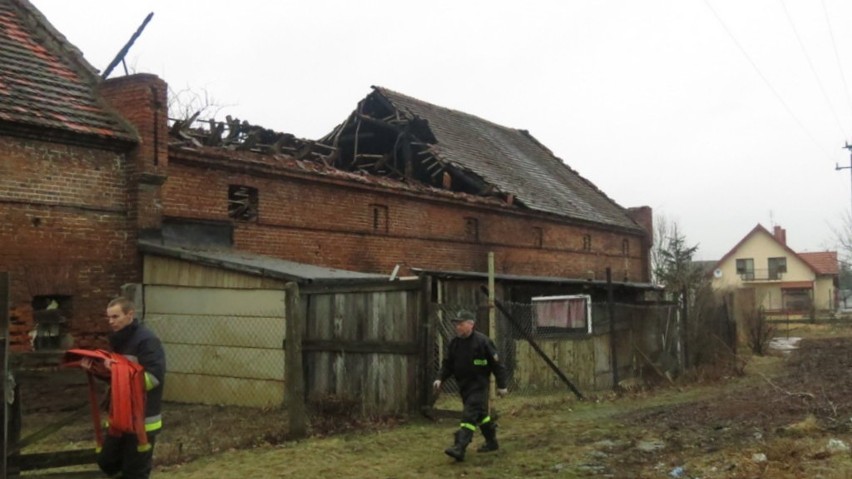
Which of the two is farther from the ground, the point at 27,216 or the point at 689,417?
the point at 27,216

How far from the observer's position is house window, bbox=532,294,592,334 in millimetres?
15297

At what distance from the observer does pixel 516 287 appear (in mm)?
17219

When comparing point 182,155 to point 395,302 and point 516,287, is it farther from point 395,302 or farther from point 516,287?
point 516,287

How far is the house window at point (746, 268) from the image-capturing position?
2581 inches

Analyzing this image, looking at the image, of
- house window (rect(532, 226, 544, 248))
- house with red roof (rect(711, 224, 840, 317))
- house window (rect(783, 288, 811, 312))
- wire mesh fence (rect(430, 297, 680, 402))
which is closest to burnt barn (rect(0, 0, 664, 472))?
wire mesh fence (rect(430, 297, 680, 402))

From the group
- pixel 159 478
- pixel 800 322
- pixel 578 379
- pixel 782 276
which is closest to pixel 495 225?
pixel 578 379

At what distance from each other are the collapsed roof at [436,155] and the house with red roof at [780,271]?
3983 cm

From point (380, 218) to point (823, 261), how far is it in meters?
58.1

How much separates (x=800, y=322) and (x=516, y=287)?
33.8 m

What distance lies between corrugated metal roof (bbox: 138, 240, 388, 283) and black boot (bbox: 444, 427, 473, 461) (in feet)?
11.0

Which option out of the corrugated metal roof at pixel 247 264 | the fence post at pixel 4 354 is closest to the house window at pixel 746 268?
the corrugated metal roof at pixel 247 264

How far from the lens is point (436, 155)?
23.7 m

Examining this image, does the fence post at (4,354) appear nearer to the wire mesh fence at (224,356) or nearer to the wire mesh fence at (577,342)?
the wire mesh fence at (224,356)

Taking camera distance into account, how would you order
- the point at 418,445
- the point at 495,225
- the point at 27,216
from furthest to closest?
the point at 495,225, the point at 27,216, the point at 418,445
